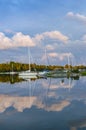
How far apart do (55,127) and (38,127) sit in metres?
0.82

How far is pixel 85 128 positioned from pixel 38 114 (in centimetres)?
622

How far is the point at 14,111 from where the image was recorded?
22.5m

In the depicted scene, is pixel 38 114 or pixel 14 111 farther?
pixel 14 111

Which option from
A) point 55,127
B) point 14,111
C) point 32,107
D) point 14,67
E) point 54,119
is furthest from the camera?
point 14,67

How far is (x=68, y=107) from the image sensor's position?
23641mm

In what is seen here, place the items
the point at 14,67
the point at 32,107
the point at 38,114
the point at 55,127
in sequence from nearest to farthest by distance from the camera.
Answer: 1. the point at 55,127
2. the point at 38,114
3. the point at 32,107
4. the point at 14,67

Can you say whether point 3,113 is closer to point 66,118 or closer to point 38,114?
point 38,114

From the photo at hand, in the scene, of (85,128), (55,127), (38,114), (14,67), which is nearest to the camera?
(85,128)

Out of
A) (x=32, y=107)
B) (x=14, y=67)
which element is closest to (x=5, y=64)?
(x=14, y=67)

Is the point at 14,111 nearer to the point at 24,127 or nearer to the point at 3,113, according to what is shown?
the point at 3,113

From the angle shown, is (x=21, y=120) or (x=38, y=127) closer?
(x=38, y=127)

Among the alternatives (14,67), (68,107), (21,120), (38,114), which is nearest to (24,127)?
(21,120)

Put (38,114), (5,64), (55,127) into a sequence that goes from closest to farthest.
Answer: (55,127), (38,114), (5,64)

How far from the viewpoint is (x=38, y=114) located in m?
20.4
